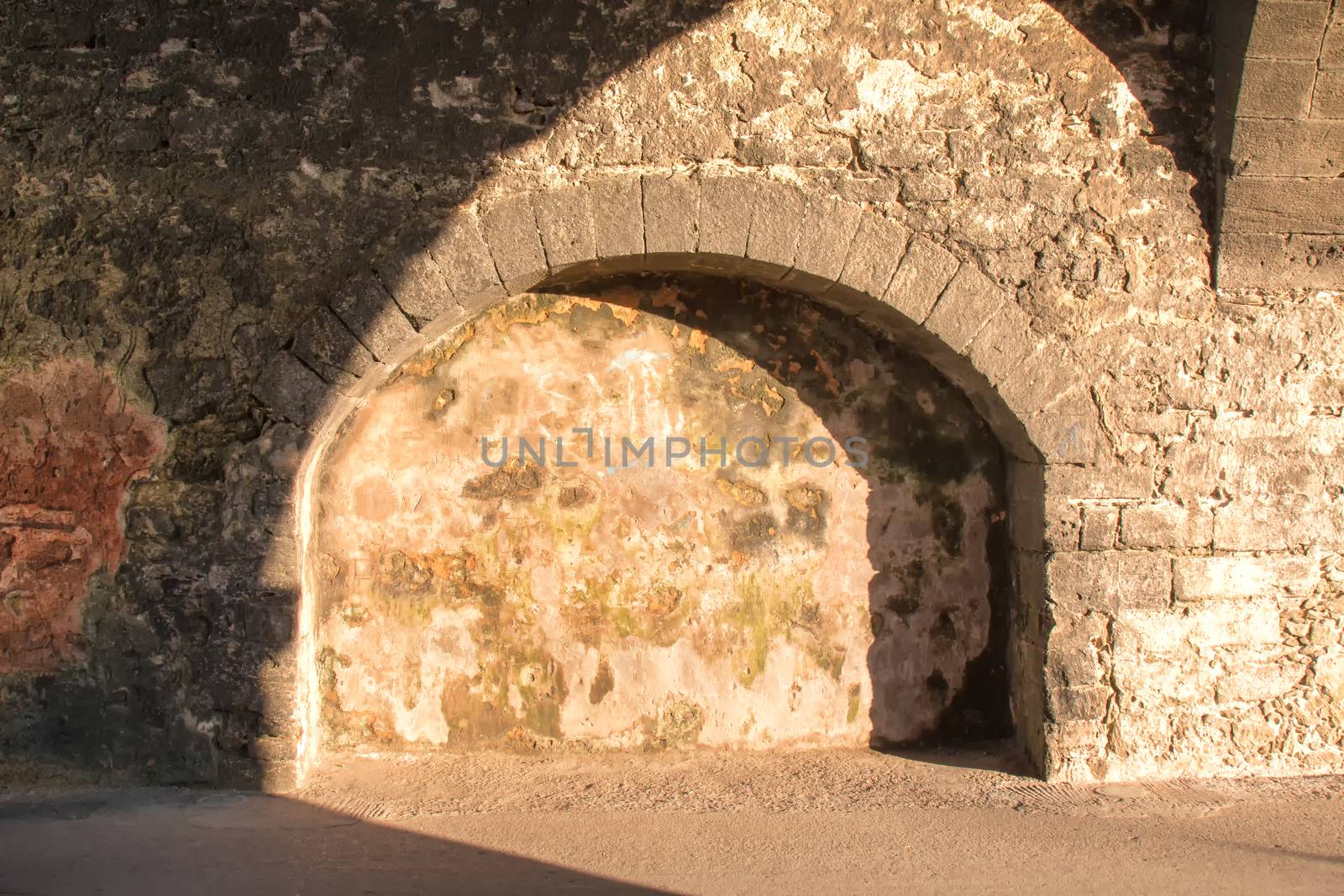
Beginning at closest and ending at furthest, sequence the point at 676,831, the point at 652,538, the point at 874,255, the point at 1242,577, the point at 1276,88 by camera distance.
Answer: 1. the point at 676,831
2. the point at 1276,88
3. the point at 874,255
4. the point at 1242,577
5. the point at 652,538

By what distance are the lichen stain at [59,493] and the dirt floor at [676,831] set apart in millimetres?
558

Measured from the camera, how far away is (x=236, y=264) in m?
3.23

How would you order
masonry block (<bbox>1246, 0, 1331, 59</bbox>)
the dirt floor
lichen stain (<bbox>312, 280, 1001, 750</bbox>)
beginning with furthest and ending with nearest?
lichen stain (<bbox>312, 280, 1001, 750</bbox>) → masonry block (<bbox>1246, 0, 1331, 59</bbox>) → the dirt floor

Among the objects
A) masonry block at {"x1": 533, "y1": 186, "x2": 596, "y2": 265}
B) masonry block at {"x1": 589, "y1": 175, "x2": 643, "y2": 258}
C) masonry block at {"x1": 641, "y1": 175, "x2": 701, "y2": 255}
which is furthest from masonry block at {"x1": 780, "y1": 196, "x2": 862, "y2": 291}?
masonry block at {"x1": 533, "y1": 186, "x2": 596, "y2": 265}

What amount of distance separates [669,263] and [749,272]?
0.96 feet

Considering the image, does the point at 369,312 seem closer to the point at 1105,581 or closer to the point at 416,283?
the point at 416,283

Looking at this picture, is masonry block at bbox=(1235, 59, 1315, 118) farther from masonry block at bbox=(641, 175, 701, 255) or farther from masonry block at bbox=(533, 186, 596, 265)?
masonry block at bbox=(533, 186, 596, 265)

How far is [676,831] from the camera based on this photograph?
10.1 feet

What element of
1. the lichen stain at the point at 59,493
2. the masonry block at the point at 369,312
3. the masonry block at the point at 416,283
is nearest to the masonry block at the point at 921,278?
the masonry block at the point at 416,283

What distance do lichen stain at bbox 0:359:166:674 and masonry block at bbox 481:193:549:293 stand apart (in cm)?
128

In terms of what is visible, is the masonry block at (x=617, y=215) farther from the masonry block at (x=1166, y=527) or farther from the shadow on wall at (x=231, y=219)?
the masonry block at (x=1166, y=527)

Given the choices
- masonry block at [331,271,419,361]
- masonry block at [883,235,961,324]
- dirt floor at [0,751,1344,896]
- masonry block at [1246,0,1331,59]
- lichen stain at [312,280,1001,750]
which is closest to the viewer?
dirt floor at [0,751,1344,896]

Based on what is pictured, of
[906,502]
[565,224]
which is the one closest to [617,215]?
[565,224]

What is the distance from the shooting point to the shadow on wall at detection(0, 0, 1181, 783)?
321 centimetres
